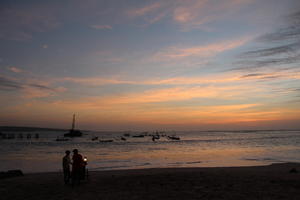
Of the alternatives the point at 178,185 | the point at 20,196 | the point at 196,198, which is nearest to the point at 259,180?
the point at 178,185

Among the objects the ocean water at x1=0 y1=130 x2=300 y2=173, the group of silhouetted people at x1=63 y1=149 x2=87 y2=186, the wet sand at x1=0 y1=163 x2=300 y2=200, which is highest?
the group of silhouetted people at x1=63 y1=149 x2=87 y2=186

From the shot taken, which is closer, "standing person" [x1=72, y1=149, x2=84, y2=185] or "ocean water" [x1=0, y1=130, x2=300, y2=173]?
"standing person" [x1=72, y1=149, x2=84, y2=185]

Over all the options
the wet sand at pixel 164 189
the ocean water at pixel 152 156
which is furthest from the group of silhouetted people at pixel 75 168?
the ocean water at pixel 152 156

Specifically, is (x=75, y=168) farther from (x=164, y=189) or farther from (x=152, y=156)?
(x=152, y=156)

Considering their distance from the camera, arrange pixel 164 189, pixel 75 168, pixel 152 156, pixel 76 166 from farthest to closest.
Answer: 1. pixel 152 156
2. pixel 76 166
3. pixel 75 168
4. pixel 164 189

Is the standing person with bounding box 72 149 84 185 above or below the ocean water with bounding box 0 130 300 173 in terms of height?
above

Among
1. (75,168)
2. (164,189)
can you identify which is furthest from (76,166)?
(164,189)

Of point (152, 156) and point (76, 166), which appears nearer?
point (76, 166)

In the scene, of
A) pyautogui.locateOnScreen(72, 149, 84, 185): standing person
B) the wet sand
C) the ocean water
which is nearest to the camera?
the wet sand

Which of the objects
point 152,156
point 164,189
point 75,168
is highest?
point 75,168

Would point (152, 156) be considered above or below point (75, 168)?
below

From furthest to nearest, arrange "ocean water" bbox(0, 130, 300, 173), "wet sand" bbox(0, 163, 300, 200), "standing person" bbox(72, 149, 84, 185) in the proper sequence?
"ocean water" bbox(0, 130, 300, 173)
"standing person" bbox(72, 149, 84, 185)
"wet sand" bbox(0, 163, 300, 200)

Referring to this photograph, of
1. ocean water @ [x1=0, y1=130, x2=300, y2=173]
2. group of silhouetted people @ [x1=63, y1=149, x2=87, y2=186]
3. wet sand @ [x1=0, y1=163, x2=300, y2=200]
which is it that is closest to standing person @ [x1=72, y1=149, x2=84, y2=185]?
group of silhouetted people @ [x1=63, y1=149, x2=87, y2=186]

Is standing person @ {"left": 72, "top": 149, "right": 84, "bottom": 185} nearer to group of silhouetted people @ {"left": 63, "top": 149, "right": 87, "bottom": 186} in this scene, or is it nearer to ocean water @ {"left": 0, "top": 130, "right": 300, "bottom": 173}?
group of silhouetted people @ {"left": 63, "top": 149, "right": 87, "bottom": 186}
